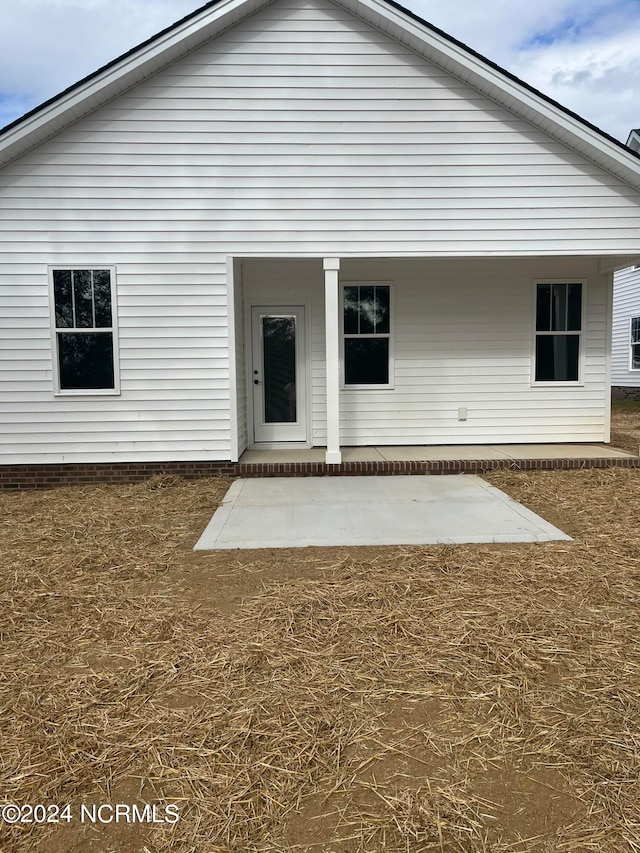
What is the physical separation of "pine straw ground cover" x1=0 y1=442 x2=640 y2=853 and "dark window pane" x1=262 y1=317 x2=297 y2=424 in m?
4.51

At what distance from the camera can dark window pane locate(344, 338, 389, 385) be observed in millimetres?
8961

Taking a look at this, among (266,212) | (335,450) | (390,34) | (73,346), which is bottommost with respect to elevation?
(335,450)

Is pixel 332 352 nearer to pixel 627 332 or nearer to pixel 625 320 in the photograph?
pixel 625 320

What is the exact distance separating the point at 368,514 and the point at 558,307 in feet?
18.1

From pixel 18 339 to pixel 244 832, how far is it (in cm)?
707

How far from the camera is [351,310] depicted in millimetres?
8953

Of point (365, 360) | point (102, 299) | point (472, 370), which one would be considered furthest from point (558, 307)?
point (102, 299)

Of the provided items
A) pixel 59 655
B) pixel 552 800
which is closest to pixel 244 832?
pixel 552 800

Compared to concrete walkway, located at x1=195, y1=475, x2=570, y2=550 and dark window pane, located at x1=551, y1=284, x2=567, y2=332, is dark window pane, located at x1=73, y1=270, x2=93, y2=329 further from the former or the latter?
dark window pane, located at x1=551, y1=284, x2=567, y2=332

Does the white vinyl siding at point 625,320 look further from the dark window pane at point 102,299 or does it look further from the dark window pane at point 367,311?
the dark window pane at point 102,299

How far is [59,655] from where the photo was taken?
3.01 m

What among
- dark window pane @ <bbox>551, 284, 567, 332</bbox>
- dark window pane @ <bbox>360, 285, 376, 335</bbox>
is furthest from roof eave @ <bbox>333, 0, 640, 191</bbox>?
dark window pane @ <bbox>360, 285, 376, 335</bbox>

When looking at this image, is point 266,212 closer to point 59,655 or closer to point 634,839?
point 59,655

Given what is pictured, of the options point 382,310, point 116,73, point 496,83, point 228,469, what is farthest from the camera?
point 382,310
